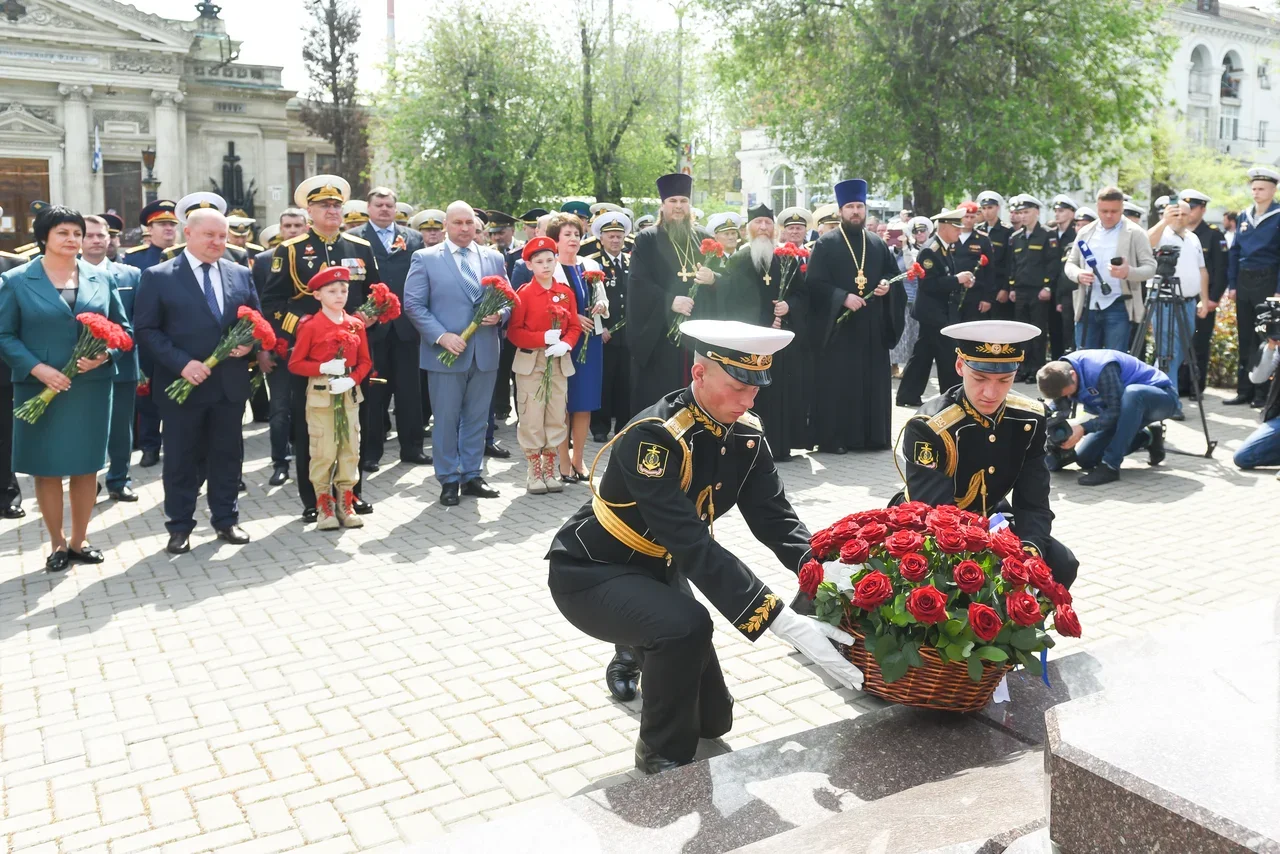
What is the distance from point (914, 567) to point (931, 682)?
43 cm

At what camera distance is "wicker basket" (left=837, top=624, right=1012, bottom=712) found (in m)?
3.64

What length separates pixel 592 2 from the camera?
109 ft

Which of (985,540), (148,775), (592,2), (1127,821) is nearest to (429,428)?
(148,775)

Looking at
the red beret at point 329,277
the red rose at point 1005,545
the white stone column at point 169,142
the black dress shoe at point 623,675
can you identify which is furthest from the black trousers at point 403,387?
the white stone column at point 169,142

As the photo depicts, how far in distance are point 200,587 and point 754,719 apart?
11.9ft

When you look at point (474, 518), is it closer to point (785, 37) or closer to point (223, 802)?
point (223, 802)

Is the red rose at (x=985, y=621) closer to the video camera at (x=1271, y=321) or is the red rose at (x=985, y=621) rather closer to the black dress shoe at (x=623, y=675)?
the black dress shoe at (x=623, y=675)

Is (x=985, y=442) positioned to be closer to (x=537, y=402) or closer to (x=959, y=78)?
(x=537, y=402)

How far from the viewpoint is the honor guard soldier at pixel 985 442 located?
4711 millimetres

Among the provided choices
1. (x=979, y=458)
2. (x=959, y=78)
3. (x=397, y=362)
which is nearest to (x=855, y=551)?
(x=979, y=458)

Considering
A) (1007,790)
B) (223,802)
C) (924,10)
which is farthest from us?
(924,10)

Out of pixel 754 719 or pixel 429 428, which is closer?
pixel 754 719

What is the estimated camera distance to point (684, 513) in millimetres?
3871

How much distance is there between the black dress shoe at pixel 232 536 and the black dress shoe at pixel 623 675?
3.62 m
